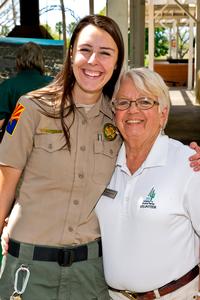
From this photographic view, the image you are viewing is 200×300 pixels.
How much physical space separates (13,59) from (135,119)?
3.96m

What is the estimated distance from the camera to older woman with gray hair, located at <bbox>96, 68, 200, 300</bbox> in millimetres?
1757

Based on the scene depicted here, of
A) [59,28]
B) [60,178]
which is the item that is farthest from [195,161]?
[59,28]

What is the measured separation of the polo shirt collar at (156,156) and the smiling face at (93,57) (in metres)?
0.29

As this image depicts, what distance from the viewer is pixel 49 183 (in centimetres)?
183

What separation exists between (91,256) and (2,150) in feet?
1.70

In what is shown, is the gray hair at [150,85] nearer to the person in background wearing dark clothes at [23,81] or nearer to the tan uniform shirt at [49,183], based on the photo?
the tan uniform shirt at [49,183]

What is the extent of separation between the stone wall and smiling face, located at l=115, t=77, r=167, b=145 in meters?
3.71

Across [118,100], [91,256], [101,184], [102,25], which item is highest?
[102,25]

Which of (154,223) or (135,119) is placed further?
(135,119)

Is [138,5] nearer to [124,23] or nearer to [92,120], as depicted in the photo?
[124,23]

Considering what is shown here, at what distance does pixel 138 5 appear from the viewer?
12609 millimetres

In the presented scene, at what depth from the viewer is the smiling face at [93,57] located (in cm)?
185

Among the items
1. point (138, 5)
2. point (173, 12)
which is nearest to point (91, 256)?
point (138, 5)

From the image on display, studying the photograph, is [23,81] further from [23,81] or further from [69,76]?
[69,76]
